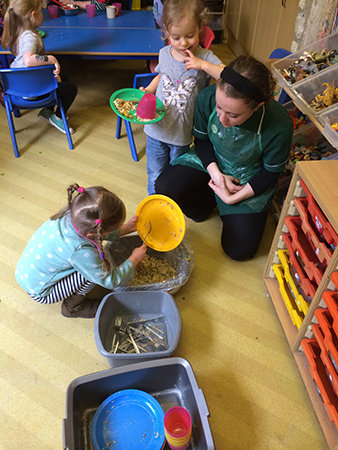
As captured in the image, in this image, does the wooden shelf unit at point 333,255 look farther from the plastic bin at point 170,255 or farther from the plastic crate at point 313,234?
the plastic bin at point 170,255

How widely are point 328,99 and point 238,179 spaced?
1.72 ft

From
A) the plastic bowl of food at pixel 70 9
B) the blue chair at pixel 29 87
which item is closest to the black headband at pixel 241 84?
the blue chair at pixel 29 87

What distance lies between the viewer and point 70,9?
320cm

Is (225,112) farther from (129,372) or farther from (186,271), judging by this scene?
(129,372)

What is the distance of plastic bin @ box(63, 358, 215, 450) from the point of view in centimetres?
118

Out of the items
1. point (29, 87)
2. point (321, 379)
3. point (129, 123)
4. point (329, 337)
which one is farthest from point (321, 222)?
point (29, 87)

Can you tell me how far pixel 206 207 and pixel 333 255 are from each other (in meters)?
0.99

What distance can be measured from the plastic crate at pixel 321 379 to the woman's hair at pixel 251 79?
3.10 feet

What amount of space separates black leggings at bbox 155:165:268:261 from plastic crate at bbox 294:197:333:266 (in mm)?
377

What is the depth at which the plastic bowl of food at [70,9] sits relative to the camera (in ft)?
10.5

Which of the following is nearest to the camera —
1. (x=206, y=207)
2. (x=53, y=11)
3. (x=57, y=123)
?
(x=206, y=207)

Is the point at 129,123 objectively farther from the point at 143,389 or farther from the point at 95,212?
the point at 143,389

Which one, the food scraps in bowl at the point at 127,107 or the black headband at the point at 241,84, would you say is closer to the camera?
the black headband at the point at 241,84

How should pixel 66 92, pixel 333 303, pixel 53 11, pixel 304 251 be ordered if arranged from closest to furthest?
pixel 333 303
pixel 304 251
pixel 66 92
pixel 53 11
